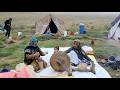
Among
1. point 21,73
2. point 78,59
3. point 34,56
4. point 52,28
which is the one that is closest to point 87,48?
point 78,59

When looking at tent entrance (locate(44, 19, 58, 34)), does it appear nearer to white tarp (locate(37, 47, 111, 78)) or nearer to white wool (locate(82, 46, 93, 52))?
white tarp (locate(37, 47, 111, 78))

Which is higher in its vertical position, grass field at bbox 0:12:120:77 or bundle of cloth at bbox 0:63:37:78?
grass field at bbox 0:12:120:77

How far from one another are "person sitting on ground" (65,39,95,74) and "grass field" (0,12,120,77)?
0.07 meters

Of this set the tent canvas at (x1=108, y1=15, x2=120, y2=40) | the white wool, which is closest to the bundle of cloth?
the white wool

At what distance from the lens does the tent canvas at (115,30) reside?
22.1 feet

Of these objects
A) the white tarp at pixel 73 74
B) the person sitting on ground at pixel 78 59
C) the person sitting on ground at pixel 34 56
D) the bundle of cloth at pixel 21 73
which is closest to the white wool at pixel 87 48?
the person sitting on ground at pixel 78 59

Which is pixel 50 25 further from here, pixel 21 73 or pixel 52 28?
pixel 21 73

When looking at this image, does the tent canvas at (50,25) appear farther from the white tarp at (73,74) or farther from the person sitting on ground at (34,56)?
the white tarp at (73,74)

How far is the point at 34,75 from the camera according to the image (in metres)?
6.66

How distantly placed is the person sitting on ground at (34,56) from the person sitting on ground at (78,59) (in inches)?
13.8

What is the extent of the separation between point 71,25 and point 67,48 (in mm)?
305

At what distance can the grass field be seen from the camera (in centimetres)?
673
